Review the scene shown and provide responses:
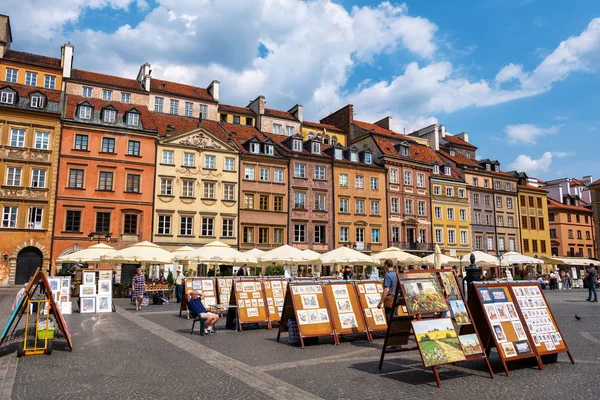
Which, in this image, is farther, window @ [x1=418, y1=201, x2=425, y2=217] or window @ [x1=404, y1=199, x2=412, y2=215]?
window @ [x1=418, y1=201, x2=425, y2=217]

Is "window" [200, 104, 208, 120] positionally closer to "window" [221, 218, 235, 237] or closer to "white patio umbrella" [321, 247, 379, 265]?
"window" [221, 218, 235, 237]

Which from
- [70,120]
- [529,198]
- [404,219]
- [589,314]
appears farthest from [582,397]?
[529,198]

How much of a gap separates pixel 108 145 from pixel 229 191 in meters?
10.1

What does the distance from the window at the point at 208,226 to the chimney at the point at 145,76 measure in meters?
13.9

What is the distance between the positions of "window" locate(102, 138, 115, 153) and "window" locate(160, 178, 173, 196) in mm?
4366

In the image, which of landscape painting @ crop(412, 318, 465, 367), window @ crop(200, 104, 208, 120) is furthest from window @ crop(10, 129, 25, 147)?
landscape painting @ crop(412, 318, 465, 367)

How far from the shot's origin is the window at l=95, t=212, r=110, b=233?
35.7m

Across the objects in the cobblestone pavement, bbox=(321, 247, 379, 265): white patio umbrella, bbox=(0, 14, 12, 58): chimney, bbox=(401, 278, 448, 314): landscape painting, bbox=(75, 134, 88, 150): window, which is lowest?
the cobblestone pavement

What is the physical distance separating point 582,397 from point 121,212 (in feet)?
114

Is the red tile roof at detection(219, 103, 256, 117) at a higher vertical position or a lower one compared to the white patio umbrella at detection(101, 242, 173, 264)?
higher

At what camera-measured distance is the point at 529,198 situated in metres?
59.6

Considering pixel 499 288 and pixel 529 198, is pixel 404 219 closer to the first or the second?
pixel 529 198

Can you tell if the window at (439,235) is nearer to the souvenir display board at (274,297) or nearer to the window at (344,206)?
the window at (344,206)

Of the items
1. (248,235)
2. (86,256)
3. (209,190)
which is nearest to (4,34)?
(209,190)
